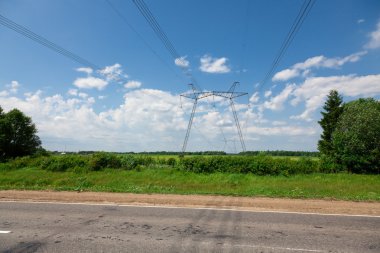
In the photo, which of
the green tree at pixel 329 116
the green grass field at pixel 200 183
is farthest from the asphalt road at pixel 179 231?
the green tree at pixel 329 116

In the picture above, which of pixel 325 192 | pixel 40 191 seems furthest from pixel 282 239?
pixel 40 191

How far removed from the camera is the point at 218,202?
1539 centimetres

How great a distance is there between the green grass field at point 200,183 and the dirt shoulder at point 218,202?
5.35 ft

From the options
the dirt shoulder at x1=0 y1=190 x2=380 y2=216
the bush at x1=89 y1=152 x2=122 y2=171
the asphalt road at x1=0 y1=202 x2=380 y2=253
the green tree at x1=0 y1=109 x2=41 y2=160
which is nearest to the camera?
the asphalt road at x1=0 y1=202 x2=380 y2=253

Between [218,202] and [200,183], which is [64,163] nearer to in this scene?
[200,183]

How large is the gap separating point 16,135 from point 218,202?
53.6 metres

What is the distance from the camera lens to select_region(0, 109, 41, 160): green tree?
5328 cm

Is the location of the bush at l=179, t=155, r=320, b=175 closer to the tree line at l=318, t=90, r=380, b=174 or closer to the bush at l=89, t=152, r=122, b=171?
the tree line at l=318, t=90, r=380, b=174

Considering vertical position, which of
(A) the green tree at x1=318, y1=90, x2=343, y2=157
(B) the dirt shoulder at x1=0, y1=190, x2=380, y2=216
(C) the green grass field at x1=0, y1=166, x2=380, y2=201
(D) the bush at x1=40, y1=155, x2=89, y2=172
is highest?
(A) the green tree at x1=318, y1=90, x2=343, y2=157

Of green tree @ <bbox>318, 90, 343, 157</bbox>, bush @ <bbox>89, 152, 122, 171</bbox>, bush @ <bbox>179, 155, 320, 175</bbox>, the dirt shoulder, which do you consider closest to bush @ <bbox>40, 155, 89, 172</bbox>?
bush @ <bbox>89, 152, 122, 171</bbox>

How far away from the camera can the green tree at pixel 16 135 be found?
53.3 meters

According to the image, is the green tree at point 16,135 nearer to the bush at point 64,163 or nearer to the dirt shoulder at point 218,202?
the bush at point 64,163

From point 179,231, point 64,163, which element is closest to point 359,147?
point 179,231

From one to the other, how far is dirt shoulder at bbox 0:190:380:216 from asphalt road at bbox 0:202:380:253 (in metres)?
1.46
